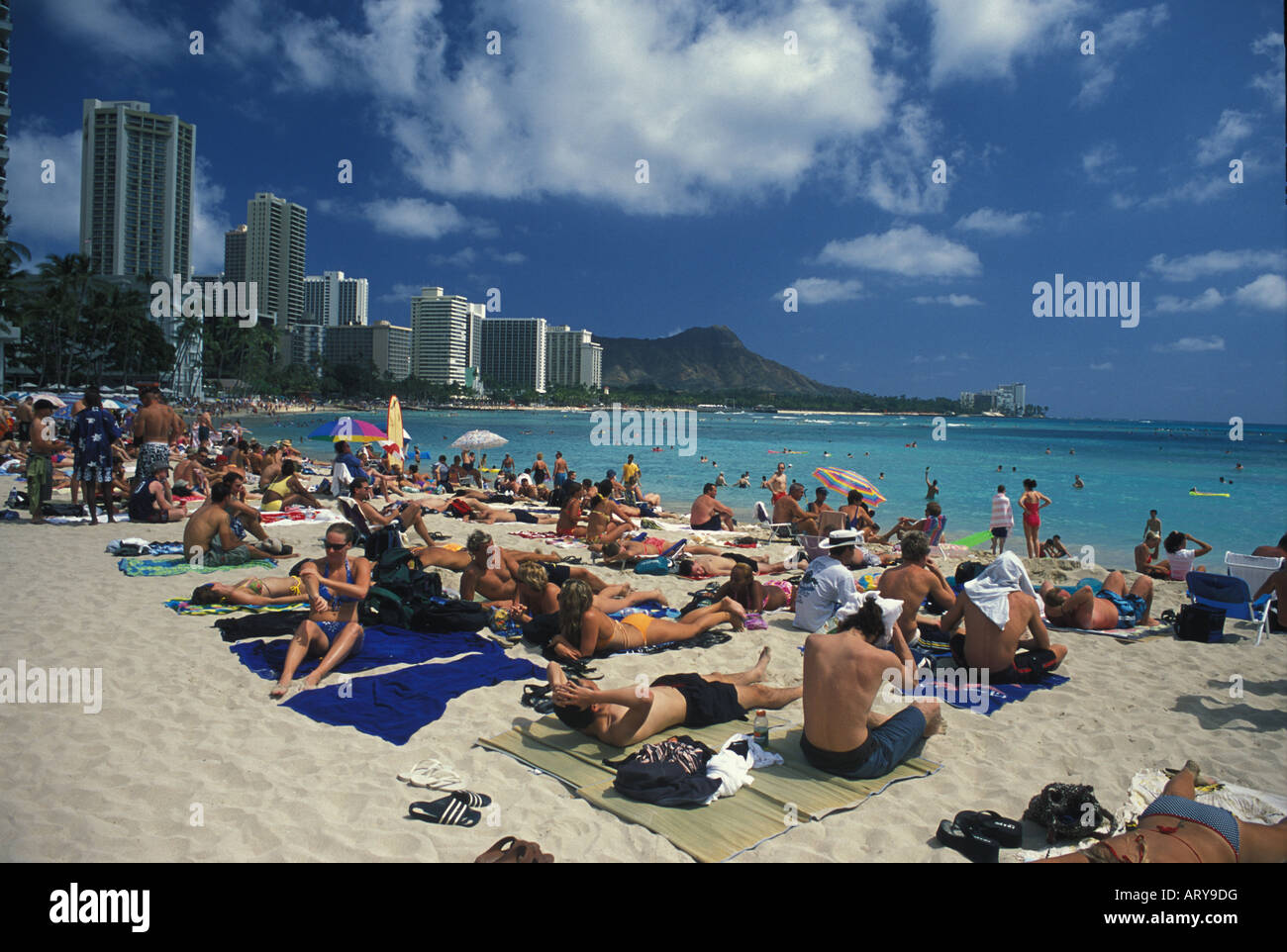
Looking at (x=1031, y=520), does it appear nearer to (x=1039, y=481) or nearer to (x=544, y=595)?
(x=544, y=595)

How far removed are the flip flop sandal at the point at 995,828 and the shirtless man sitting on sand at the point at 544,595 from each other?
10.8 ft

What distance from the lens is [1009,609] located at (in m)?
5.11

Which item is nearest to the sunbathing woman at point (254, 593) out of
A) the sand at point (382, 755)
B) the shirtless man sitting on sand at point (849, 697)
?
the sand at point (382, 755)

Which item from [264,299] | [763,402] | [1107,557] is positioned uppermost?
[264,299]

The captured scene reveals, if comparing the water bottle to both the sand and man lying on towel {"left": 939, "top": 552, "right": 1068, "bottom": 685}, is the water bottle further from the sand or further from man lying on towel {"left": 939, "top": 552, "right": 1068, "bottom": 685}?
man lying on towel {"left": 939, "top": 552, "right": 1068, "bottom": 685}

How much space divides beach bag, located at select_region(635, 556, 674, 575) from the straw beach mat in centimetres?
457

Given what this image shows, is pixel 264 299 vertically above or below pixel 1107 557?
above

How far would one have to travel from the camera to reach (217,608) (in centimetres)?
616

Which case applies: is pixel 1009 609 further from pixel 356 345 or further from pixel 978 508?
pixel 356 345

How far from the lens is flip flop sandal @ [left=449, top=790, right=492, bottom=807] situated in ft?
11.0

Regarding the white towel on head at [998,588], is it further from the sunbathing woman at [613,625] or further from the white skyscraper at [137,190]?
the white skyscraper at [137,190]

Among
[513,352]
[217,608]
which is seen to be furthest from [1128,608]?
[513,352]
